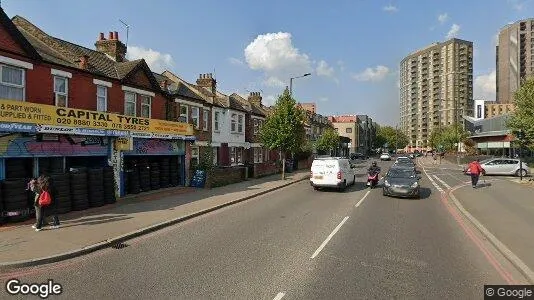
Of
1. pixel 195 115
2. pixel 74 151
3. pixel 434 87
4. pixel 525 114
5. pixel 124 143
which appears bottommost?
pixel 74 151

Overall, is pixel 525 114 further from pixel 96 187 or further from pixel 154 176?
pixel 96 187

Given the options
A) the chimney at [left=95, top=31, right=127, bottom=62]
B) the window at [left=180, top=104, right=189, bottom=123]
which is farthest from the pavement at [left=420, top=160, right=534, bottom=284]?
the chimney at [left=95, top=31, right=127, bottom=62]

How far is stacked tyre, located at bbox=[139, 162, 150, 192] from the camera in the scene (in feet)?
63.4

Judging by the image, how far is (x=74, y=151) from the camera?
15.5 metres

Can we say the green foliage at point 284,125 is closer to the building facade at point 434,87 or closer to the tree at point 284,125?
the tree at point 284,125

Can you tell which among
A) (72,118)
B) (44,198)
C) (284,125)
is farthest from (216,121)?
(44,198)

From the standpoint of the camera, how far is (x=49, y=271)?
25.1 feet

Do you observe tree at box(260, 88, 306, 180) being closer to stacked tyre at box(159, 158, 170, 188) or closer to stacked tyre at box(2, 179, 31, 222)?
stacked tyre at box(159, 158, 170, 188)

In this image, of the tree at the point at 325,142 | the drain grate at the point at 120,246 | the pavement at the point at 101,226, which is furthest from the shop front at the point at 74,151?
the tree at the point at 325,142

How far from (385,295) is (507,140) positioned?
163ft

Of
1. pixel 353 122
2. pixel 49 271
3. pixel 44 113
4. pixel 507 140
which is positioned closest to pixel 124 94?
pixel 44 113

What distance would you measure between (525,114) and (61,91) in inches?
1022

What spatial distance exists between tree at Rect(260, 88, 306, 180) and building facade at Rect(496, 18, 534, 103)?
146240 millimetres

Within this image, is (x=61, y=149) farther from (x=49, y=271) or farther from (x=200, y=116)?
(x=200, y=116)
